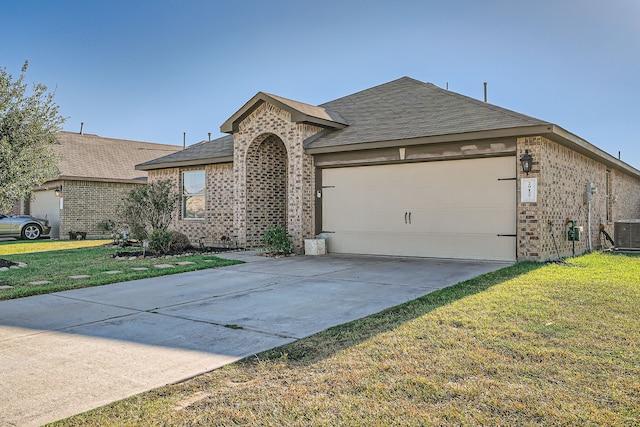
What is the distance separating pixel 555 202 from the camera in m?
10.9

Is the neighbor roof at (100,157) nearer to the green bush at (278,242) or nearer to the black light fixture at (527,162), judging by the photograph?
the green bush at (278,242)

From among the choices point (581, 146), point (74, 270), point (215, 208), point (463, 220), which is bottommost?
point (74, 270)

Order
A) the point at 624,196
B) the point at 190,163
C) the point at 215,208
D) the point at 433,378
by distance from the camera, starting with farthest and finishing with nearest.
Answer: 1. the point at 624,196
2. the point at 190,163
3. the point at 215,208
4. the point at 433,378

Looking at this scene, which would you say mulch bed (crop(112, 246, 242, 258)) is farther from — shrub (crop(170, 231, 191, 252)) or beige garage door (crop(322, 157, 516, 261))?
beige garage door (crop(322, 157, 516, 261))

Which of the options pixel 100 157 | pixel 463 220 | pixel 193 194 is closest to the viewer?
pixel 463 220

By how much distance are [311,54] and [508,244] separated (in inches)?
325

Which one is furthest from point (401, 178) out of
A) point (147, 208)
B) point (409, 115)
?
point (147, 208)

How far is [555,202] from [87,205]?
719 inches

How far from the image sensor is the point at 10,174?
33.4 feet

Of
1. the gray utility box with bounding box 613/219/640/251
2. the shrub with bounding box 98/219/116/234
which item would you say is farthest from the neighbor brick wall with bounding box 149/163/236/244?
the gray utility box with bounding box 613/219/640/251

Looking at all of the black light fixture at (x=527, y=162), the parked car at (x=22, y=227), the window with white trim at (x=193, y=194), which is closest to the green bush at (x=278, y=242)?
the window with white trim at (x=193, y=194)

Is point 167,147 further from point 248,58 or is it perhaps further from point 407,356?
point 407,356

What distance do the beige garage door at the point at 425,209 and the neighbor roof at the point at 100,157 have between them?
1283cm

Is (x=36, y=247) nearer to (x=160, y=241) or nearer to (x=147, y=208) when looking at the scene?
(x=147, y=208)
